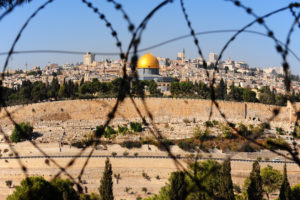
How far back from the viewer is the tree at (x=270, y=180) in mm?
12977

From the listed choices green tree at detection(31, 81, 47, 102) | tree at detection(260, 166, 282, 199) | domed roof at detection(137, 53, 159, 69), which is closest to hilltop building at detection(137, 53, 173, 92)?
domed roof at detection(137, 53, 159, 69)

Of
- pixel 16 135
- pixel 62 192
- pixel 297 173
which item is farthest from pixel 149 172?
pixel 16 135

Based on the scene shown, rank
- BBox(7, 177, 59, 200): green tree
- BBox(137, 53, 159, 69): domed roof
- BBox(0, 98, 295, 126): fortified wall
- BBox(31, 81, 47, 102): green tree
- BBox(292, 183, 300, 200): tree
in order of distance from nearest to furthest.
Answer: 1. BBox(7, 177, 59, 200): green tree
2. BBox(292, 183, 300, 200): tree
3. BBox(0, 98, 295, 126): fortified wall
4. BBox(31, 81, 47, 102): green tree
5. BBox(137, 53, 159, 69): domed roof

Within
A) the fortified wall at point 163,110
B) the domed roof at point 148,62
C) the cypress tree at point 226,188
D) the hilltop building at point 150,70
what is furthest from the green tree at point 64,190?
the domed roof at point 148,62

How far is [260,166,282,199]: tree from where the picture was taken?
511 inches

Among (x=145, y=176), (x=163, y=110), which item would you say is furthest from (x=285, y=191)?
(x=163, y=110)

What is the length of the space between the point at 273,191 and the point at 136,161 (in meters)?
4.99

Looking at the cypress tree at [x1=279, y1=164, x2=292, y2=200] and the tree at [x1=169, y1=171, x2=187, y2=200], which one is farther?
the cypress tree at [x1=279, y1=164, x2=292, y2=200]

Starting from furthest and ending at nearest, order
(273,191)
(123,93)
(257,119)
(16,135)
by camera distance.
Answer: (257,119)
(16,135)
(273,191)
(123,93)

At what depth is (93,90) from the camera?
92.0 ft

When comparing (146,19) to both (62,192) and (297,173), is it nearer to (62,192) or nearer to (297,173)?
(62,192)

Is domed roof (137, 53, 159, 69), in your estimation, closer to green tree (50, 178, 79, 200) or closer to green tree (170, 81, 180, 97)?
green tree (170, 81, 180, 97)

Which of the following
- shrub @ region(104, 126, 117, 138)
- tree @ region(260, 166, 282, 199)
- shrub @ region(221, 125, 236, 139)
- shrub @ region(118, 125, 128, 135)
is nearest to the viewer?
tree @ region(260, 166, 282, 199)

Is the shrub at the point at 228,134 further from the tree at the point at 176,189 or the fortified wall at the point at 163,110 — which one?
the tree at the point at 176,189
